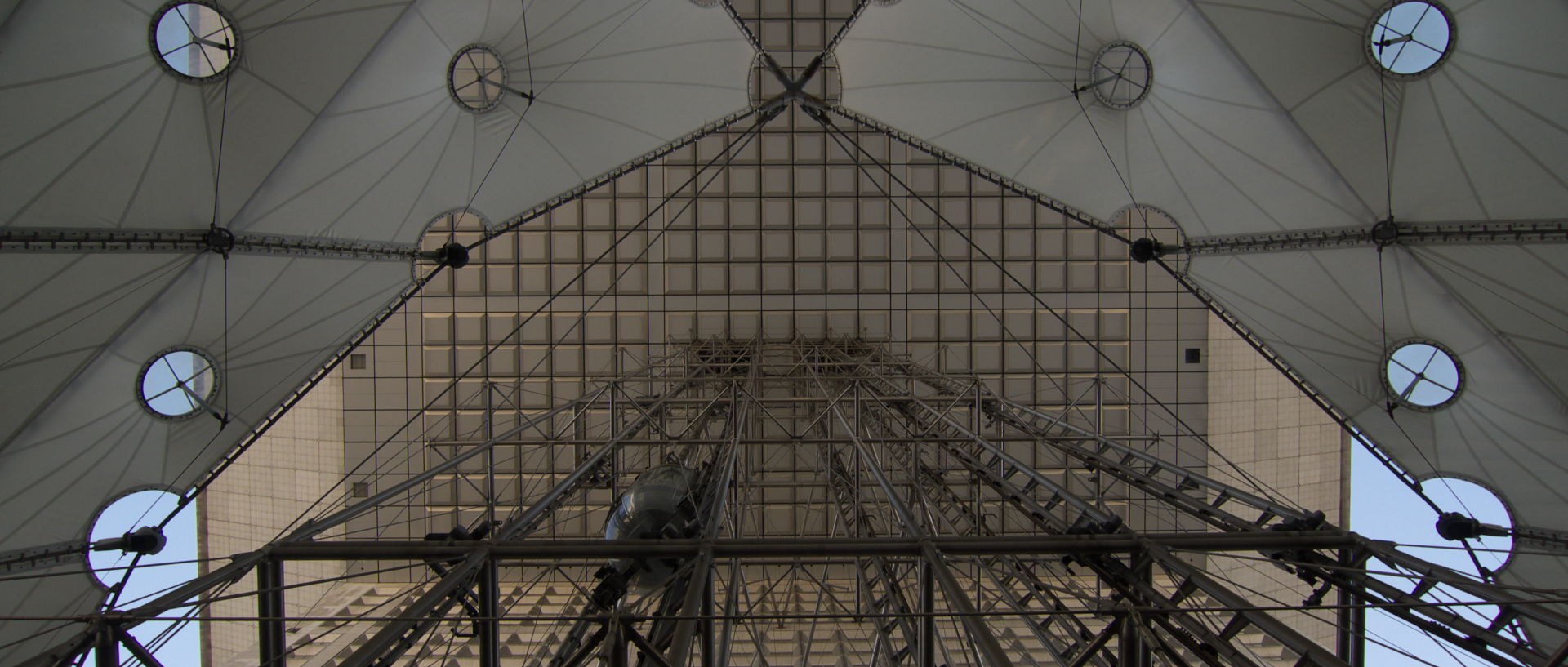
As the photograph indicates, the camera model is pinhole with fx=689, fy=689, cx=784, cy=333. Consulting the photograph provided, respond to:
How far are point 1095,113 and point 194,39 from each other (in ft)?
53.1

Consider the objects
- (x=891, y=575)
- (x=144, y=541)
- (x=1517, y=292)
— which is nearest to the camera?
(x=144, y=541)

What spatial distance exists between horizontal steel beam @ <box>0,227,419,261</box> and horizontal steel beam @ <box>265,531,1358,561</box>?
6.49 metres

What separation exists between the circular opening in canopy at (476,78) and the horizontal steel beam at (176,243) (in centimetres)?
357

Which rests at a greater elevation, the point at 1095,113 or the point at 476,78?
the point at 1095,113

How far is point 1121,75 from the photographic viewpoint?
47.5ft

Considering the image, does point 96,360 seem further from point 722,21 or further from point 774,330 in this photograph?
point 774,330

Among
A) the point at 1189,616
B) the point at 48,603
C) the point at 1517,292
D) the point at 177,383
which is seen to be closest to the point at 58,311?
the point at 177,383

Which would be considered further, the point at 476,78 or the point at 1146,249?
the point at 476,78

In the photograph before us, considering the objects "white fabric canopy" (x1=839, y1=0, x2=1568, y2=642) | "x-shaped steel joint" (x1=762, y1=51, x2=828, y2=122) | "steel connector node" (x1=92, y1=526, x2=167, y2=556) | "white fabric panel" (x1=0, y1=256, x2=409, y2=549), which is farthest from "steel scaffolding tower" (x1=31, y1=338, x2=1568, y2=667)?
"x-shaped steel joint" (x1=762, y1=51, x2=828, y2=122)

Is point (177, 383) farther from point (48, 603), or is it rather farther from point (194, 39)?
point (194, 39)

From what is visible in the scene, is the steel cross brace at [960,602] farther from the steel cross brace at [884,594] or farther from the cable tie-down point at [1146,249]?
the cable tie-down point at [1146,249]

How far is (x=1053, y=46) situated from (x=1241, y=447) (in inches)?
633

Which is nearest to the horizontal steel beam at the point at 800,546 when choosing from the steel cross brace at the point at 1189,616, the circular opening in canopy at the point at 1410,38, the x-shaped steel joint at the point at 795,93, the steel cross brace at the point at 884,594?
the steel cross brace at the point at 1189,616

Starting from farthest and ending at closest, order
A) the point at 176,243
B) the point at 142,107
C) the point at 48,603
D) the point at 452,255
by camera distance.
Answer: the point at 452,255, the point at 48,603, the point at 176,243, the point at 142,107
